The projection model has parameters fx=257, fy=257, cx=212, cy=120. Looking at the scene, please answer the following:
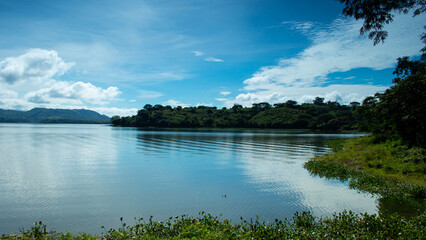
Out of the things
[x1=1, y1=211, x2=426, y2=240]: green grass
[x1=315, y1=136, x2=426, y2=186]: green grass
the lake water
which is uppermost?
[x1=315, y1=136, x2=426, y2=186]: green grass

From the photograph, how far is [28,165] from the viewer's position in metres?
26.2

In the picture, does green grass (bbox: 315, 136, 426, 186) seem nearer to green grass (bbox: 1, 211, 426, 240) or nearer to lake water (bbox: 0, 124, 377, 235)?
lake water (bbox: 0, 124, 377, 235)

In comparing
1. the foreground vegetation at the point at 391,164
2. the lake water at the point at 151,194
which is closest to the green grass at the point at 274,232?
the lake water at the point at 151,194

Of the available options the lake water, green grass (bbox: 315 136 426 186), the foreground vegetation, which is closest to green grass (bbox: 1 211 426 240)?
the lake water

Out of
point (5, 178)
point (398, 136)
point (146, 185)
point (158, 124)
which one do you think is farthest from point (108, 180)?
point (158, 124)

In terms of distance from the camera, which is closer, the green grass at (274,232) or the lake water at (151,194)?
the green grass at (274,232)

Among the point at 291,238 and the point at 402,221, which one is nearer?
the point at 291,238

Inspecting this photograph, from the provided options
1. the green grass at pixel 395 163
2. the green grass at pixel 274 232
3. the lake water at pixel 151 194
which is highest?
the green grass at pixel 395 163

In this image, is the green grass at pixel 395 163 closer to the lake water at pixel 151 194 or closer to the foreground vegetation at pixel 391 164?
the foreground vegetation at pixel 391 164

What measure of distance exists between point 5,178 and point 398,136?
38354mm

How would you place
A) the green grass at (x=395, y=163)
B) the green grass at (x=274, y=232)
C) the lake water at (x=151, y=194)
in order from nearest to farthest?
the green grass at (x=274, y=232)
the lake water at (x=151, y=194)
the green grass at (x=395, y=163)

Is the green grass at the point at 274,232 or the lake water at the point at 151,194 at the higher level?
the green grass at the point at 274,232

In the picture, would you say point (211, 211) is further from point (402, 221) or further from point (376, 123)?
point (376, 123)

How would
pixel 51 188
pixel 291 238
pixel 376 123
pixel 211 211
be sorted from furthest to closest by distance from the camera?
pixel 376 123 → pixel 51 188 → pixel 211 211 → pixel 291 238
